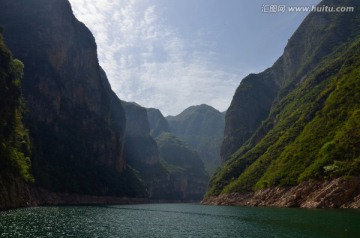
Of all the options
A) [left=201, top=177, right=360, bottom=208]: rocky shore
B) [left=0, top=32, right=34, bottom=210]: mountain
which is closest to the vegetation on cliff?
[left=0, top=32, right=34, bottom=210]: mountain

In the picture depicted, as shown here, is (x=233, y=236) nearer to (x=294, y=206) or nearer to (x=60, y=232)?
(x=60, y=232)

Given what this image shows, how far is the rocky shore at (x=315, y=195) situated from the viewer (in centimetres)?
10094

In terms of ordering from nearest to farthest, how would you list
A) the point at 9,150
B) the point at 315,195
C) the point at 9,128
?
the point at 9,150 < the point at 9,128 < the point at 315,195

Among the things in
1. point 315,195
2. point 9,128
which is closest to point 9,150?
point 9,128

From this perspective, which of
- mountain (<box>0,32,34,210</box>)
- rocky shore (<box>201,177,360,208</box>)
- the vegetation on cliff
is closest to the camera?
mountain (<box>0,32,34,210</box>)

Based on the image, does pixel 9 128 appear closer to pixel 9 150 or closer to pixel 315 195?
pixel 9 150

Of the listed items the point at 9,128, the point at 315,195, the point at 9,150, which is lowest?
the point at 315,195

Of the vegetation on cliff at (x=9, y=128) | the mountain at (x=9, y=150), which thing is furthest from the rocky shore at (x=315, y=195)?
the vegetation on cliff at (x=9, y=128)

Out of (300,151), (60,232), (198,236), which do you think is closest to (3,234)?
(60,232)

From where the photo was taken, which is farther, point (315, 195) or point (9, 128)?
point (315, 195)

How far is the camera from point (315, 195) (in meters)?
114

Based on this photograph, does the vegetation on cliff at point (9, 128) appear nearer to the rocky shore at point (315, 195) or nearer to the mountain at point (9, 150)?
the mountain at point (9, 150)

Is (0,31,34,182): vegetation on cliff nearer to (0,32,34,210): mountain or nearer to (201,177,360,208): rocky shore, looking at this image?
(0,32,34,210): mountain

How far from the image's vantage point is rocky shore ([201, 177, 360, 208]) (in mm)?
100938
